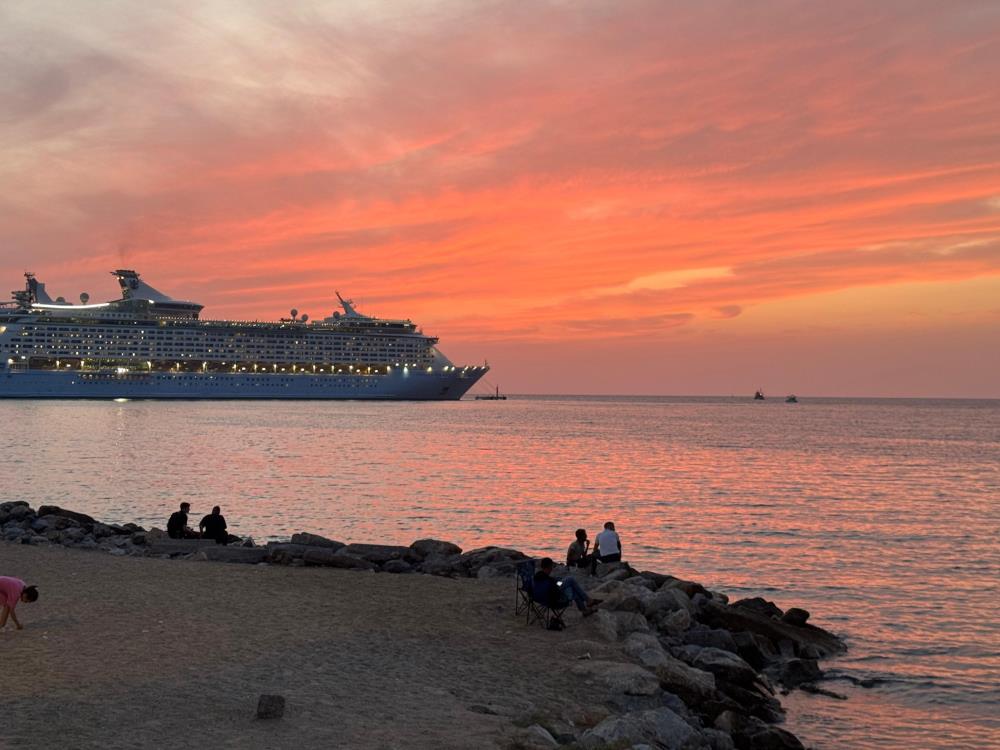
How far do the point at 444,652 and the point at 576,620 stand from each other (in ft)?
9.72

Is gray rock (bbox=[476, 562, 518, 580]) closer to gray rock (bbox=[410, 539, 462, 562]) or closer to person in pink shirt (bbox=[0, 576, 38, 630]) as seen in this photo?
gray rock (bbox=[410, 539, 462, 562])

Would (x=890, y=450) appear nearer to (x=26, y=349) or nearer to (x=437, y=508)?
(x=437, y=508)

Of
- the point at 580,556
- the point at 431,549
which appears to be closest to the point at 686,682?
the point at 580,556

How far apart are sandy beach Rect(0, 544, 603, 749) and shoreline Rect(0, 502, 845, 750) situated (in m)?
0.04

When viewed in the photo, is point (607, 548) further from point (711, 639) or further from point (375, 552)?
point (375, 552)

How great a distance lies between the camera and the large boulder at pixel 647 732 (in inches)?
364

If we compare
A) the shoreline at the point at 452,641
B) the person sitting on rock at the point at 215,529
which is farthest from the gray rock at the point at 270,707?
the person sitting on rock at the point at 215,529

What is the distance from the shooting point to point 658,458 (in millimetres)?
64062

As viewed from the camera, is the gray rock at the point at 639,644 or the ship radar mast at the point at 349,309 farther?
the ship radar mast at the point at 349,309

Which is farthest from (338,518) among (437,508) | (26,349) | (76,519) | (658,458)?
(26,349)

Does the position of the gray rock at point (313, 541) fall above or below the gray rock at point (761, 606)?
above

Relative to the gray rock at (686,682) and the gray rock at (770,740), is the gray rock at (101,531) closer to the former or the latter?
the gray rock at (686,682)

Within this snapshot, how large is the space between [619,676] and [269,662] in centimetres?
446

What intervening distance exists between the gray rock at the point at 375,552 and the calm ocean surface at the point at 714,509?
23.0ft
